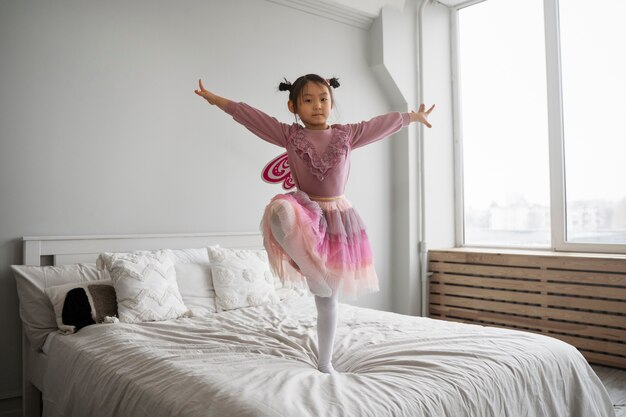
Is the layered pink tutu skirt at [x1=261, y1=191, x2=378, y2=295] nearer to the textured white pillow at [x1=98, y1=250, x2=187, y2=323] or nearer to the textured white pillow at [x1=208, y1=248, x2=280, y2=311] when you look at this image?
the textured white pillow at [x1=98, y1=250, x2=187, y2=323]

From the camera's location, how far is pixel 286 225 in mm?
1597

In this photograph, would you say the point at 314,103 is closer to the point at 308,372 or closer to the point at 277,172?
the point at 308,372

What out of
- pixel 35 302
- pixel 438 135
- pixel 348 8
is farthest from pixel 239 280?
pixel 438 135

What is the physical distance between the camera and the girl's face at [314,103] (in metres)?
1.82

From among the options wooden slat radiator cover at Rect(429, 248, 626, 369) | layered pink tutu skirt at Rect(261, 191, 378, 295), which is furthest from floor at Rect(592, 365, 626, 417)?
layered pink tutu skirt at Rect(261, 191, 378, 295)

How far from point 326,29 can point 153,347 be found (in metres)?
2.86

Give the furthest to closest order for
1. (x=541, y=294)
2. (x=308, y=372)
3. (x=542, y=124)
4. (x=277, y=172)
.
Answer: (x=542, y=124), (x=541, y=294), (x=277, y=172), (x=308, y=372)

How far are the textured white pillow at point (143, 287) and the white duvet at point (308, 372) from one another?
107 mm

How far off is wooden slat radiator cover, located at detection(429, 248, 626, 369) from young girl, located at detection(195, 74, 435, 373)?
219 centimetres

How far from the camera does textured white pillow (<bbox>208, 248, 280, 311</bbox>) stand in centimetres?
274

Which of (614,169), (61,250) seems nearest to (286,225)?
(61,250)

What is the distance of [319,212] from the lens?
→ 171 cm

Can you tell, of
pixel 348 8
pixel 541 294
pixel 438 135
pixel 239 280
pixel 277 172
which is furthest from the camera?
pixel 438 135

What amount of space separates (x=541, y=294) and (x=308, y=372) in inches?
101
